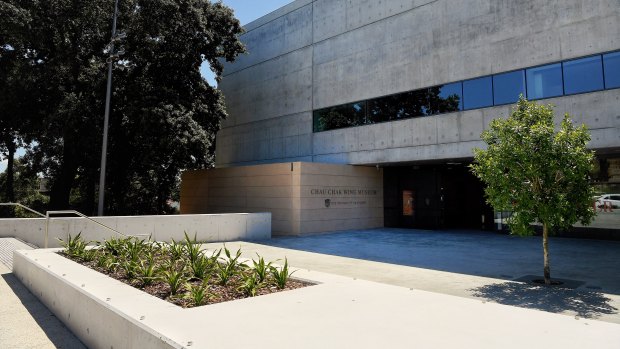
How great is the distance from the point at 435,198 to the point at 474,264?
41.1ft

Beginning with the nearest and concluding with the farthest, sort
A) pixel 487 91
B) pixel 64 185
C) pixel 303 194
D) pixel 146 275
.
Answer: pixel 146 275, pixel 487 91, pixel 303 194, pixel 64 185

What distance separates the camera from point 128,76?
2519 cm

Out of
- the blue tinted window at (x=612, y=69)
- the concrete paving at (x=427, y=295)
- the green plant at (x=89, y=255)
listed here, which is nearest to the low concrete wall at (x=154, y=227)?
the concrete paving at (x=427, y=295)

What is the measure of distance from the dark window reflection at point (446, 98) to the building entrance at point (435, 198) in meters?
5.51

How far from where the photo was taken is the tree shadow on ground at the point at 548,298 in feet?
23.9

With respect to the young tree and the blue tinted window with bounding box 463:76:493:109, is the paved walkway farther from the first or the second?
the blue tinted window with bounding box 463:76:493:109

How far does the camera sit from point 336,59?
24781 millimetres

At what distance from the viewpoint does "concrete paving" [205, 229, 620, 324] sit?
8164mm

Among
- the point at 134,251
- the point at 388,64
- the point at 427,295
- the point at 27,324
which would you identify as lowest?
the point at 27,324

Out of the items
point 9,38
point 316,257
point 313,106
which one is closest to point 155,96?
point 9,38

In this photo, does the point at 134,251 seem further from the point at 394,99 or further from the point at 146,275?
the point at 394,99

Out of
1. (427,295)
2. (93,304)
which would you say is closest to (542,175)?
(427,295)

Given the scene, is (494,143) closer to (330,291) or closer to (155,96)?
(330,291)

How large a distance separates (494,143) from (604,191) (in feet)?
39.4
